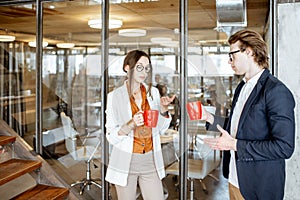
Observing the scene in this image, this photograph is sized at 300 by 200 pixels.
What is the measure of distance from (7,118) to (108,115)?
6.94 ft

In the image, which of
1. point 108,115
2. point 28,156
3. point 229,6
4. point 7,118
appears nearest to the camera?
point 229,6

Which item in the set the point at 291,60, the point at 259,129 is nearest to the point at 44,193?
the point at 259,129

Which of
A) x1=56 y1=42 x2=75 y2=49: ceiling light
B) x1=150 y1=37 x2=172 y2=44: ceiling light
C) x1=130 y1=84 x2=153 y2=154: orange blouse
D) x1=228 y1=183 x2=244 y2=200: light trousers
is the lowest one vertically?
x1=228 y1=183 x2=244 y2=200: light trousers

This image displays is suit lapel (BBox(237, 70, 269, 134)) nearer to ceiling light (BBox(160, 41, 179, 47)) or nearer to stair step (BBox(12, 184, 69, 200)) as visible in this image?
ceiling light (BBox(160, 41, 179, 47))

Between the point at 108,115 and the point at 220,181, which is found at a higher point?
the point at 108,115

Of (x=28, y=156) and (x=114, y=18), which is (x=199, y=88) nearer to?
(x=114, y=18)

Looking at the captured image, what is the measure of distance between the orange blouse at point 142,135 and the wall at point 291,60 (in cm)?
109

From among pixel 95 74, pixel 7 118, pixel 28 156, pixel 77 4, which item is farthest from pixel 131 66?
pixel 7 118

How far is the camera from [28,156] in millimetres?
3438

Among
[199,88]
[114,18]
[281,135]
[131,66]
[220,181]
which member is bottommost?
[220,181]

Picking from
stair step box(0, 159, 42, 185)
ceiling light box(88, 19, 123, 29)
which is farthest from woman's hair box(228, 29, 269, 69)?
stair step box(0, 159, 42, 185)

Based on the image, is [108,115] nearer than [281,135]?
No

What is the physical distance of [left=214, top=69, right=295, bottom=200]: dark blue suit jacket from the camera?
1.89 meters

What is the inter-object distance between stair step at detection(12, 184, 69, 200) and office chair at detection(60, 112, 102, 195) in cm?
16
